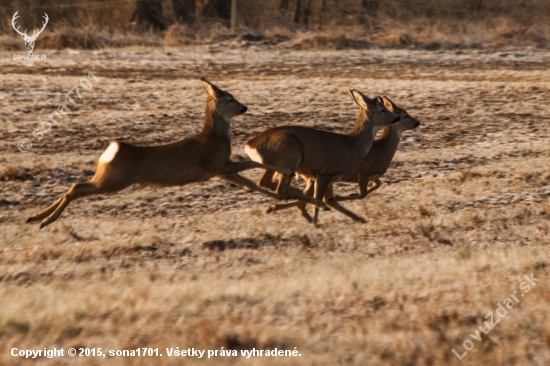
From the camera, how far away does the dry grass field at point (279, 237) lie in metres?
7.33

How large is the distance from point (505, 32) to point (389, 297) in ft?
53.9

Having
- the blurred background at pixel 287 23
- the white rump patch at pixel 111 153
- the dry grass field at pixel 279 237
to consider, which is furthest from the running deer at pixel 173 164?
the blurred background at pixel 287 23

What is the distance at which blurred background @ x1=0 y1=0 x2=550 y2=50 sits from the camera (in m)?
21.3

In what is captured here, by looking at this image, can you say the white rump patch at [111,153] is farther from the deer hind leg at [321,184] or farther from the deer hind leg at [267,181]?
→ the deer hind leg at [321,184]

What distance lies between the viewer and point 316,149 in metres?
9.57

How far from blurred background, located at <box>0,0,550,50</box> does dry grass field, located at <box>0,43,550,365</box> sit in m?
3.28

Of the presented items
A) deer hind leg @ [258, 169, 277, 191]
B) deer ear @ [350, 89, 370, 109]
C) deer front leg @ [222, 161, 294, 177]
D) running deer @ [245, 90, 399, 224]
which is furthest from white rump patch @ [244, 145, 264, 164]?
deer ear @ [350, 89, 370, 109]

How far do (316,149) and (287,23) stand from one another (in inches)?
578

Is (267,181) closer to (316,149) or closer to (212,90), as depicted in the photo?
(316,149)

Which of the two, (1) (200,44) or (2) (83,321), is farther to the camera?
(1) (200,44)

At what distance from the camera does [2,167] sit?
41.4 feet

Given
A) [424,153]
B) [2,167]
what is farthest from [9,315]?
[424,153]

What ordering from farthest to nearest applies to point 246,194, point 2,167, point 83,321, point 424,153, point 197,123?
point 197,123 < point 424,153 < point 2,167 < point 246,194 < point 83,321

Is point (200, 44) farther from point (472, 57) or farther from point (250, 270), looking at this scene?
point (250, 270)
